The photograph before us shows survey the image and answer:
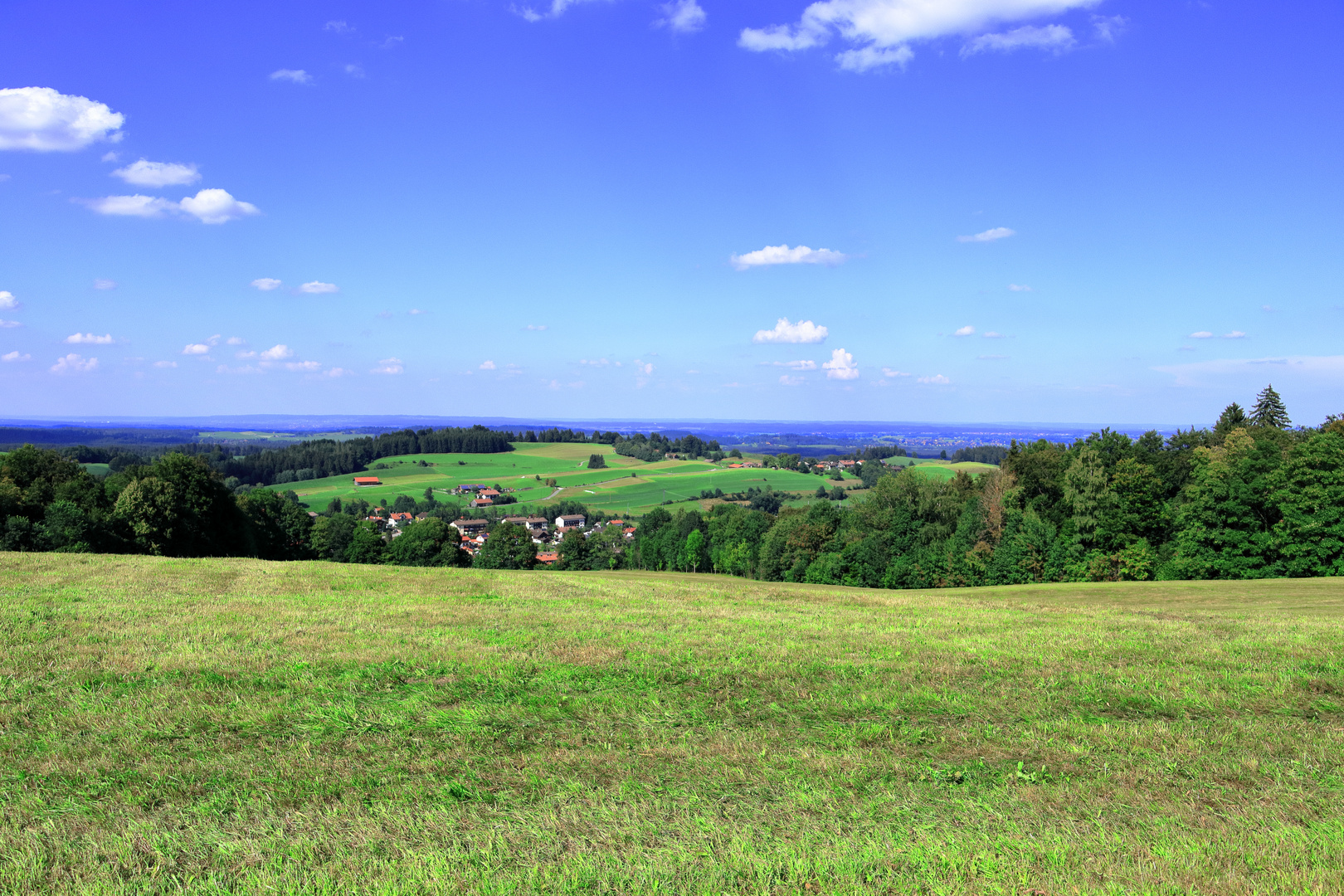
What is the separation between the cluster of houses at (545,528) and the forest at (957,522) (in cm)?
938

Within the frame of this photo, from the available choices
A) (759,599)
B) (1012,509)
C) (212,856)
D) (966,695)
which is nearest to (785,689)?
(966,695)

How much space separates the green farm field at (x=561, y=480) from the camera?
400ft

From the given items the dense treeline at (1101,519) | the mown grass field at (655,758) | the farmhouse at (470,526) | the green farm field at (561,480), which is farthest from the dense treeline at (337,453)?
the mown grass field at (655,758)

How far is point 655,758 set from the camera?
738 centimetres

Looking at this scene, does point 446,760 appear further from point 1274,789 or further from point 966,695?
point 1274,789

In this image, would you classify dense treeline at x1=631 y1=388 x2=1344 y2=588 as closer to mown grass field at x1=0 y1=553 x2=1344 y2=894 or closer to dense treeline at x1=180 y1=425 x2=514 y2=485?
mown grass field at x1=0 y1=553 x2=1344 y2=894

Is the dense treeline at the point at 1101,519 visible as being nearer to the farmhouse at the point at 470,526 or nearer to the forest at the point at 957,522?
the forest at the point at 957,522

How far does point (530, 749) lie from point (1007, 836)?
14.5 feet

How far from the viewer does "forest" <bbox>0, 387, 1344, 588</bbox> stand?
1722 inches

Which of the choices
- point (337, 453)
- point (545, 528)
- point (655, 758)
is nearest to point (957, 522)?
point (655, 758)

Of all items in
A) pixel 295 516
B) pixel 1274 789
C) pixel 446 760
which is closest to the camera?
pixel 1274 789

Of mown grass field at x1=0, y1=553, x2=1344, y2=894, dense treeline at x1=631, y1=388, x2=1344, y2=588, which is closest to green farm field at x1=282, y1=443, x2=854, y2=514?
dense treeline at x1=631, y1=388, x2=1344, y2=588

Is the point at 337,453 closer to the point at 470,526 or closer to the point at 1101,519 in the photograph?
the point at 470,526

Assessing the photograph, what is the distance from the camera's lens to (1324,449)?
43969mm
